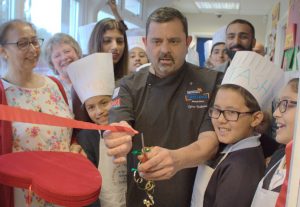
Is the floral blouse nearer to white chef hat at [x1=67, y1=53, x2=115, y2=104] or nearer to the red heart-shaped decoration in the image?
white chef hat at [x1=67, y1=53, x2=115, y2=104]

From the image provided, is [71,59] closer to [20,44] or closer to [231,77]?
[20,44]

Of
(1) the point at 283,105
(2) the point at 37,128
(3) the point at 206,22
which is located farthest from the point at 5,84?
(3) the point at 206,22

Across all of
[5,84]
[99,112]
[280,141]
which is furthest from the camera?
[99,112]

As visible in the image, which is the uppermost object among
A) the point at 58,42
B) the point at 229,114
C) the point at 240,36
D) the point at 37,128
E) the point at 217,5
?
the point at 217,5

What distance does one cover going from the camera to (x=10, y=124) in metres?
1.14

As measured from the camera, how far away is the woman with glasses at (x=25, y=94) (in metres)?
1.18

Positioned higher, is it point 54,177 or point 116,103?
point 116,103

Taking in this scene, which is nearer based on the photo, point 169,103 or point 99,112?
point 169,103

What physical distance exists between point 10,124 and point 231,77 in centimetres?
76

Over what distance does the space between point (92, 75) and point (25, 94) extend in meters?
0.27

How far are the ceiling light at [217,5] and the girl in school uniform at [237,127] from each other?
5.11 m

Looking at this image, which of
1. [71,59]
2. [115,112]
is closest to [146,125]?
[115,112]

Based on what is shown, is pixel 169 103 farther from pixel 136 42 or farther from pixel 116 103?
pixel 136 42

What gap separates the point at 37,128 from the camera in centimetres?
122
